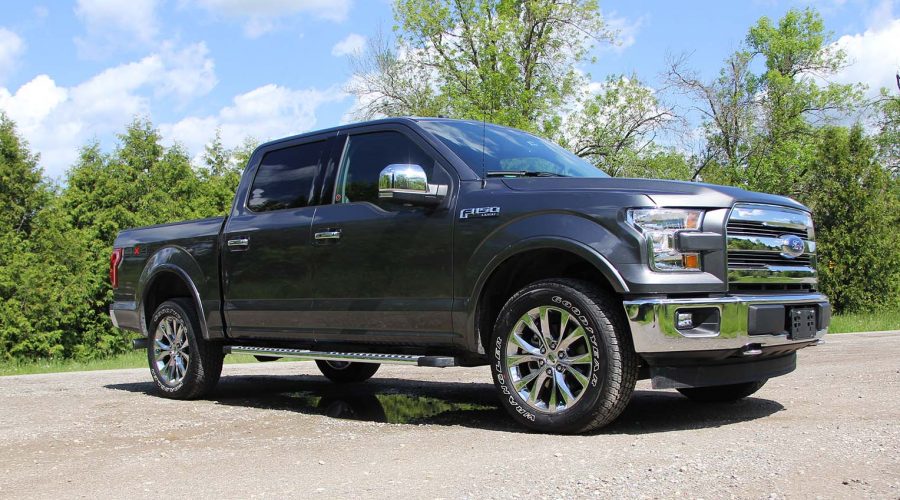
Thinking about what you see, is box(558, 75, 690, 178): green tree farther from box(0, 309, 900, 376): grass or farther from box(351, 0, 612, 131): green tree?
box(0, 309, 900, 376): grass

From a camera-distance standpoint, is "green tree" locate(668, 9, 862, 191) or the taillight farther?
"green tree" locate(668, 9, 862, 191)

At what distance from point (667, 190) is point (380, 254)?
6.57 ft

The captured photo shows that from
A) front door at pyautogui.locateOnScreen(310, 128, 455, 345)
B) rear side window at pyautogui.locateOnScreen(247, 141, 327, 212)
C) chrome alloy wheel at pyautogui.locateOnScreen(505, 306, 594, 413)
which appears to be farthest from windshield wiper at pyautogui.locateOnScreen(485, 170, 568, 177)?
rear side window at pyautogui.locateOnScreen(247, 141, 327, 212)

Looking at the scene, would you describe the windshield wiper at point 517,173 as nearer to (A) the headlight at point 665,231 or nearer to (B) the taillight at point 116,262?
(A) the headlight at point 665,231

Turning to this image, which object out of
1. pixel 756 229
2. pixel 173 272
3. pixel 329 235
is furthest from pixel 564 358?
pixel 173 272

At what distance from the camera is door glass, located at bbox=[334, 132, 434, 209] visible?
20.0 ft

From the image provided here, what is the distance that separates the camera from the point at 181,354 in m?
7.66

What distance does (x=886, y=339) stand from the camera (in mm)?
12531

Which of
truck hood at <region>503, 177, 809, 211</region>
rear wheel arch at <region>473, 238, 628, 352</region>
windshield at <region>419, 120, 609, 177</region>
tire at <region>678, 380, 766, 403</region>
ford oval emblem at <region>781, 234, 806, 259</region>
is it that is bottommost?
tire at <region>678, 380, 766, 403</region>

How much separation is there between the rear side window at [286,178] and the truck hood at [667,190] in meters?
2.06

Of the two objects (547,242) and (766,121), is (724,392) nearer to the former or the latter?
(547,242)

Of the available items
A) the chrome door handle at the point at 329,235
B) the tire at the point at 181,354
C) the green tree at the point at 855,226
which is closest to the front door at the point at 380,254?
the chrome door handle at the point at 329,235

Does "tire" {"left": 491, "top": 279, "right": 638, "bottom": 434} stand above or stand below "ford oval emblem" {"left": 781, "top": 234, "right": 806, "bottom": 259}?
below

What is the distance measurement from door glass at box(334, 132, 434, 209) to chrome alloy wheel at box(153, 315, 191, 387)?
2.22 meters
